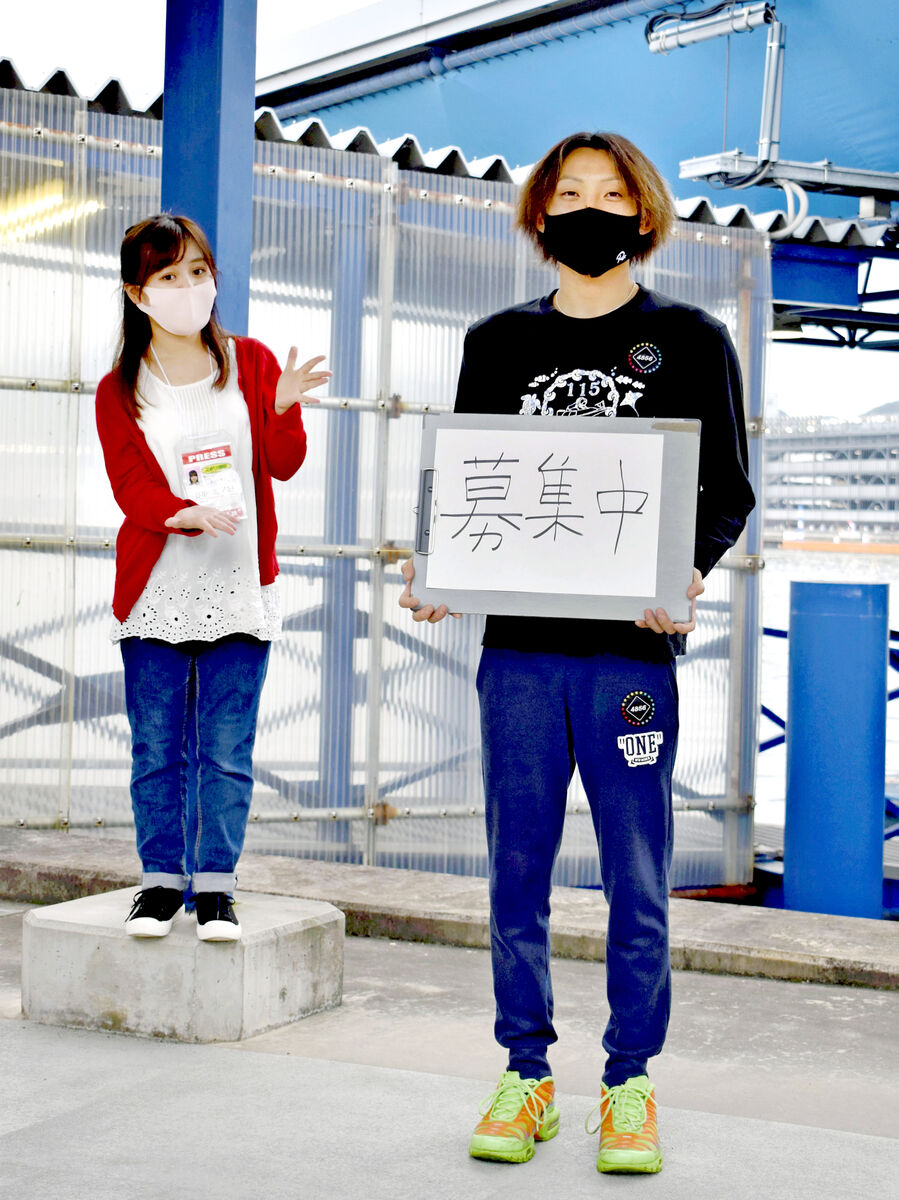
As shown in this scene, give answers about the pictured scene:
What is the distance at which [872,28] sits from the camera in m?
10.6

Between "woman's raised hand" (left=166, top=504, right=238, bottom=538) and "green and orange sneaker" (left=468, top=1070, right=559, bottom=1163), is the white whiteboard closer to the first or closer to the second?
"woman's raised hand" (left=166, top=504, right=238, bottom=538)

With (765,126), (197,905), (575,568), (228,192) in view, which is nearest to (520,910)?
(575,568)

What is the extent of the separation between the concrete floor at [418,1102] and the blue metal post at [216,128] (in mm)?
1963

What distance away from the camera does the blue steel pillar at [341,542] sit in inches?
247

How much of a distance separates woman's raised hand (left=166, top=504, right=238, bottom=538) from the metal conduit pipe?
1037 cm

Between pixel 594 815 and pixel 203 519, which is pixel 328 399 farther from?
pixel 594 815

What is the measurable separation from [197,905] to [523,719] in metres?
1.15

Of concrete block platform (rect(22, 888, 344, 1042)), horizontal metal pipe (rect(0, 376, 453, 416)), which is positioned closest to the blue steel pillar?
horizontal metal pipe (rect(0, 376, 453, 416))

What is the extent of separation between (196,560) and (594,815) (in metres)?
1.17

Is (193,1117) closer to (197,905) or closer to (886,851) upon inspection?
(197,905)

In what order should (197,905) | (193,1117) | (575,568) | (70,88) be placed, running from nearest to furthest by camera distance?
(575,568)
(193,1117)
(197,905)
(70,88)

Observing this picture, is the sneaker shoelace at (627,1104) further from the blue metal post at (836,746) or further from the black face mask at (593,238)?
the blue metal post at (836,746)

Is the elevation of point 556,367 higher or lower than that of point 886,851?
higher

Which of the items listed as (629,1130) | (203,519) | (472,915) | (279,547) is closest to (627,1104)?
(629,1130)
